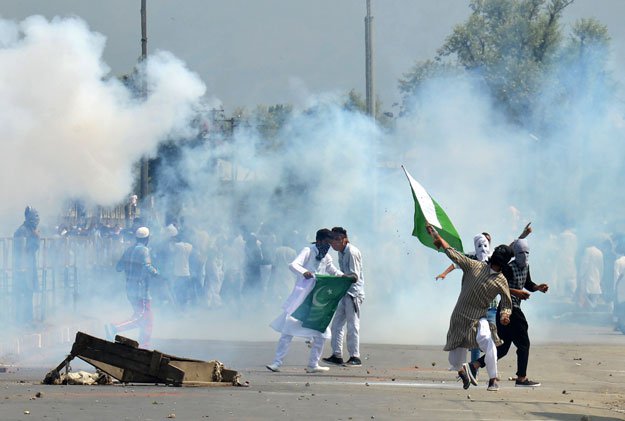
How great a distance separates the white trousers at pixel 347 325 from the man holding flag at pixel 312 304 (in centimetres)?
45

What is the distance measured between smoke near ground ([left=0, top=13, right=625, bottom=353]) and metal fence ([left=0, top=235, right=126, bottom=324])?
1.92ft

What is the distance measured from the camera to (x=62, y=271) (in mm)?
20906

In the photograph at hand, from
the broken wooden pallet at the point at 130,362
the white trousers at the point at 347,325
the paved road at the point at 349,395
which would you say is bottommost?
the paved road at the point at 349,395

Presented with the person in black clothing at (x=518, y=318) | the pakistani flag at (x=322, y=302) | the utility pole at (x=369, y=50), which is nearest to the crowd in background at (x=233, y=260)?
the utility pole at (x=369, y=50)

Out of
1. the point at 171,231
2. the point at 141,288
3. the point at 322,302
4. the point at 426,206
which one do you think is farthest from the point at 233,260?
the point at 426,206

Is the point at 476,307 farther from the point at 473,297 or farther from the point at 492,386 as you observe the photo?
the point at 492,386

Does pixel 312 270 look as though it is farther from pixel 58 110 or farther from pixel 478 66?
pixel 478 66

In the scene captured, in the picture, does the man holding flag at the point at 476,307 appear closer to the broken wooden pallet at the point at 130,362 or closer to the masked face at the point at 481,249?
the masked face at the point at 481,249

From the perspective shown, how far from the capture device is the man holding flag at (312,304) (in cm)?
1448

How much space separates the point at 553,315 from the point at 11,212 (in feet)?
32.9

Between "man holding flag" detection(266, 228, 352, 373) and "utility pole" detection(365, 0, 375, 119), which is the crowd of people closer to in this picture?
"man holding flag" detection(266, 228, 352, 373)

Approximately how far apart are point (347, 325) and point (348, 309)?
7.6 inches

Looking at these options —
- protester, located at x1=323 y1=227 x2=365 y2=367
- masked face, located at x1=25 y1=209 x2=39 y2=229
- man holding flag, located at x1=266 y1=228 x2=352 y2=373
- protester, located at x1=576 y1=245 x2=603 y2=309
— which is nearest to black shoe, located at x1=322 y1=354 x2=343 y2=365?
protester, located at x1=323 y1=227 x2=365 y2=367

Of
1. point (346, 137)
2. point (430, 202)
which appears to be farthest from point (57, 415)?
point (346, 137)
